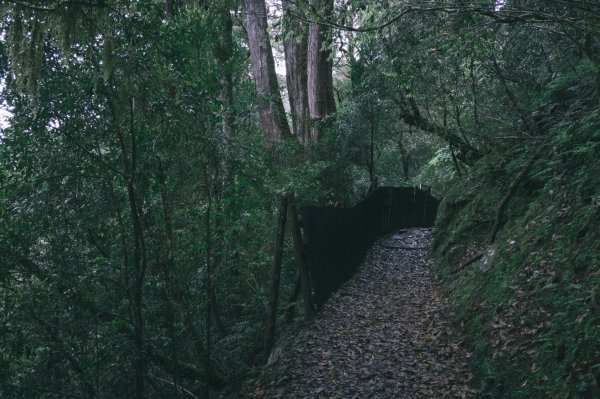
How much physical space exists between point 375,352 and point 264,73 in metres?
→ 10.4

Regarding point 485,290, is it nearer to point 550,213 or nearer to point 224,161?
point 550,213

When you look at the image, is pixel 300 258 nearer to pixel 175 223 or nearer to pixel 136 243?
pixel 175 223

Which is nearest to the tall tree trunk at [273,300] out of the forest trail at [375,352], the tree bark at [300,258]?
the forest trail at [375,352]

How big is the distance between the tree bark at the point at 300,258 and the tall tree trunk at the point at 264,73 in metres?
6.58

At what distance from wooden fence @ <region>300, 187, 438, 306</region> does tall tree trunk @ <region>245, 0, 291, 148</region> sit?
3.30 metres

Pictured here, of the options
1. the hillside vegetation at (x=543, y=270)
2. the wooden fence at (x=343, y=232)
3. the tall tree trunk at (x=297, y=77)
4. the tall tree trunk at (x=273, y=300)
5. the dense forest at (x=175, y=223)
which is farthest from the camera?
the tall tree trunk at (x=297, y=77)

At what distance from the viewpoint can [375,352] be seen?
21.1 ft

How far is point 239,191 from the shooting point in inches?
242

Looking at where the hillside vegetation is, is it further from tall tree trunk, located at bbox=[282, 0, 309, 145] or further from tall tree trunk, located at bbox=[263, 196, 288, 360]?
tall tree trunk, located at bbox=[282, 0, 309, 145]

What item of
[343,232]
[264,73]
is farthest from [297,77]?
[343,232]

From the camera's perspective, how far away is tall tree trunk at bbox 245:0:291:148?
1409 cm

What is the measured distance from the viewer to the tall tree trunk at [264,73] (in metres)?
14.1

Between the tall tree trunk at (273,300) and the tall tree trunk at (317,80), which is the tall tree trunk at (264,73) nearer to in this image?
the tall tree trunk at (317,80)

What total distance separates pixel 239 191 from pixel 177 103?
166 cm
